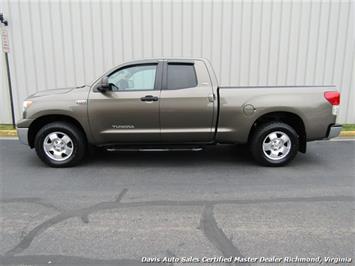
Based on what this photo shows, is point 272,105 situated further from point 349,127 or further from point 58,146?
point 349,127

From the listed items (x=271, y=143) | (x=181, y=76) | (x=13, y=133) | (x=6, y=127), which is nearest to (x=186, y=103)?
(x=181, y=76)

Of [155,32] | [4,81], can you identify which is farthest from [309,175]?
[4,81]

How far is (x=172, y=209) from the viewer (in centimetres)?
380

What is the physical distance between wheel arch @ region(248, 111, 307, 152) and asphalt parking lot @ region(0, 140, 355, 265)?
1.55 feet

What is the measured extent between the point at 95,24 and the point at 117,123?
463cm

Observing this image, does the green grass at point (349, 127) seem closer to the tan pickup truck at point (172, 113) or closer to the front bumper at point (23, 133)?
the tan pickup truck at point (172, 113)

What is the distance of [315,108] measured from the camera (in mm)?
5133

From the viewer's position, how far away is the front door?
16.8 ft

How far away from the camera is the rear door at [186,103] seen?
201 inches

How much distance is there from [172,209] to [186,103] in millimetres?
1958

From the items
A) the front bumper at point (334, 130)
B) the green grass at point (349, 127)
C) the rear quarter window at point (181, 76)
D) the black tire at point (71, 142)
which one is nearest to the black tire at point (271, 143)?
the front bumper at point (334, 130)

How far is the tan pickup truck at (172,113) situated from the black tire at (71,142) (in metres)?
0.02

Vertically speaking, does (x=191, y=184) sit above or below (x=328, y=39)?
below

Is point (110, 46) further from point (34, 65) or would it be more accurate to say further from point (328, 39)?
point (328, 39)
